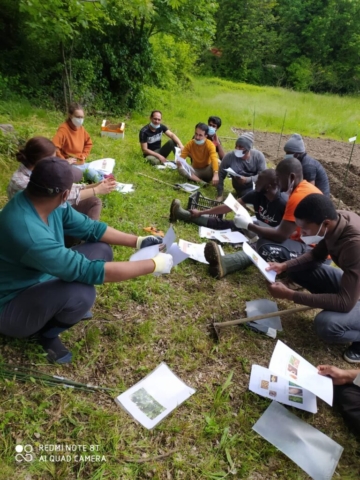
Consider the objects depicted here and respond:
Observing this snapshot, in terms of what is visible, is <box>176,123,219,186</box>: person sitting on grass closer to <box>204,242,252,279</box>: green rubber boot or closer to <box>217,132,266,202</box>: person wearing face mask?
<box>217,132,266,202</box>: person wearing face mask

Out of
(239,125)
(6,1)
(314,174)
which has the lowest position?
(239,125)

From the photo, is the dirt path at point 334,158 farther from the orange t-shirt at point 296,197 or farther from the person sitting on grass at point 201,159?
the orange t-shirt at point 296,197

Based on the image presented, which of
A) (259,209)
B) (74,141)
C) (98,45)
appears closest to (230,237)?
(259,209)

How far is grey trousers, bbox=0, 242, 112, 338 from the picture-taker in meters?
1.79

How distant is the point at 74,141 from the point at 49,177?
2977mm

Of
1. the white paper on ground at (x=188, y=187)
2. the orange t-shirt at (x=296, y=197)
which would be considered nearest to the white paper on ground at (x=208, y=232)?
the orange t-shirt at (x=296, y=197)

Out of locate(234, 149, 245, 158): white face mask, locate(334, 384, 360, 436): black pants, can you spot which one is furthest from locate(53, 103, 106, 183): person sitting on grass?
locate(334, 384, 360, 436): black pants

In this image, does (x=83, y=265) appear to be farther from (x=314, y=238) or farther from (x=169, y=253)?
(x=314, y=238)

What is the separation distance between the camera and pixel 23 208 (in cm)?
163

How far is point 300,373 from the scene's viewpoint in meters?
2.05

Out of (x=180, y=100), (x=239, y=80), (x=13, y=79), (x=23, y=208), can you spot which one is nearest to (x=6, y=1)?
(x=13, y=79)

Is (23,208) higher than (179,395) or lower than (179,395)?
higher

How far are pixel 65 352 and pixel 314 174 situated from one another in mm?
3559

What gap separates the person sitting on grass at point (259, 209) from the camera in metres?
3.46
